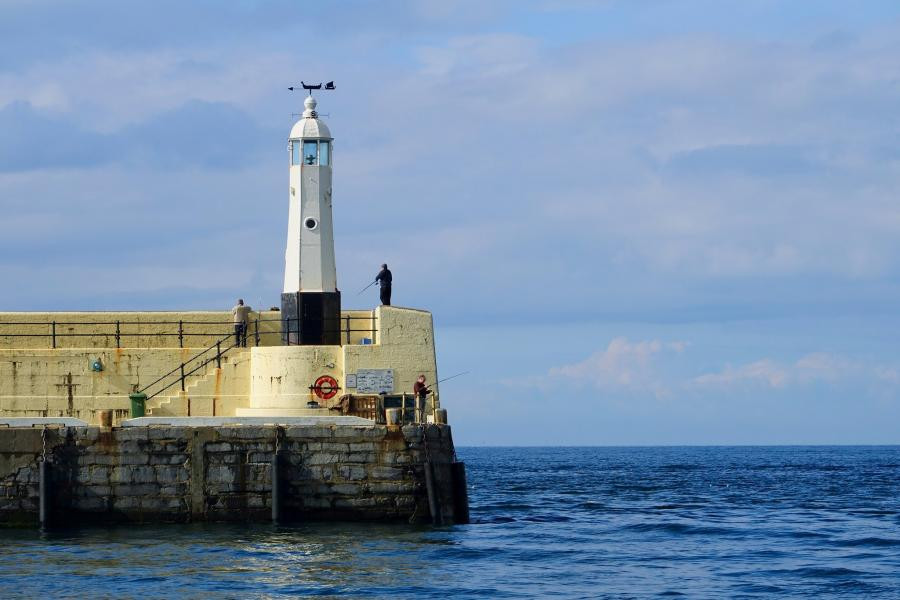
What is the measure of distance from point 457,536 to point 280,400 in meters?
5.69

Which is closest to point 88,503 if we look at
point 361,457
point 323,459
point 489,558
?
point 323,459

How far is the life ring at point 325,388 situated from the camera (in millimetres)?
33625

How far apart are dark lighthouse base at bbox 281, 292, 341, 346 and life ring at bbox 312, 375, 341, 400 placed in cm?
173

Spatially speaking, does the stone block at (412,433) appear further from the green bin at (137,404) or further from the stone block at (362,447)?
the green bin at (137,404)

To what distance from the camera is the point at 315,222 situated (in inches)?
1412

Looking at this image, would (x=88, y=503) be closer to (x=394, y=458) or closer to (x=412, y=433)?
(x=394, y=458)

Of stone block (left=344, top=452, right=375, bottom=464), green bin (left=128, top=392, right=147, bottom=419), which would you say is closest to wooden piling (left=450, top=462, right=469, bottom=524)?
stone block (left=344, top=452, right=375, bottom=464)

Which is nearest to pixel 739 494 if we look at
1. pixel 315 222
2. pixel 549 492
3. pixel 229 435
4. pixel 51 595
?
pixel 549 492

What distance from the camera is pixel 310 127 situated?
3644cm

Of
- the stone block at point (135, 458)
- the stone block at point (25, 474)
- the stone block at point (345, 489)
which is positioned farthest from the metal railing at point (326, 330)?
the stone block at point (25, 474)

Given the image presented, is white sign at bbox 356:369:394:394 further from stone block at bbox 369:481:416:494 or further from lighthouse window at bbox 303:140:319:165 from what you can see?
lighthouse window at bbox 303:140:319:165

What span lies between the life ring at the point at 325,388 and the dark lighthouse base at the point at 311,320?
68.2 inches

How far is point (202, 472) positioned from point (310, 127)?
10.0 m

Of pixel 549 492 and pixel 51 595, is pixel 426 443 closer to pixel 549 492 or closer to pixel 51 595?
pixel 51 595
